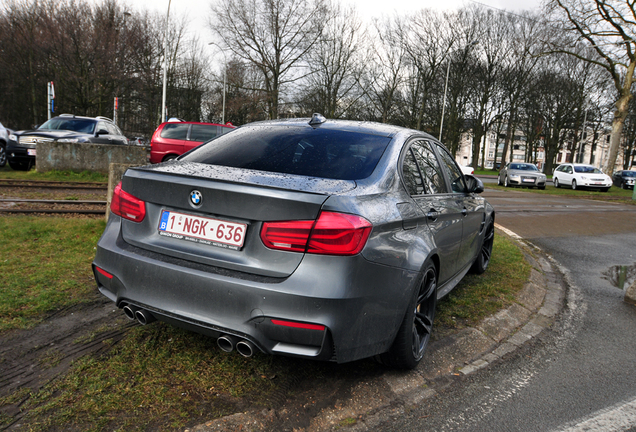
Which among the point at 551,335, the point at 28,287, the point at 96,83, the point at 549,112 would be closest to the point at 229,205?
the point at 28,287

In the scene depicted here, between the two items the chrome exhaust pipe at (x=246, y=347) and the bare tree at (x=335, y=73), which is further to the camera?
the bare tree at (x=335, y=73)

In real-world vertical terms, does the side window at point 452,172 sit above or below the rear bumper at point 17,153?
above

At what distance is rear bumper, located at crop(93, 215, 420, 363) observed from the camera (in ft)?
7.44

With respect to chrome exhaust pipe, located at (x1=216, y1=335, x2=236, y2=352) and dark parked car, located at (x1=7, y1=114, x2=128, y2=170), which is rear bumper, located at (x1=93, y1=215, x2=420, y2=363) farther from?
dark parked car, located at (x1=7, y1=114, x2=128, y2=170)

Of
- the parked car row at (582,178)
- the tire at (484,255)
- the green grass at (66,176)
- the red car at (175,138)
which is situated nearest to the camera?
the tire at (484,255)

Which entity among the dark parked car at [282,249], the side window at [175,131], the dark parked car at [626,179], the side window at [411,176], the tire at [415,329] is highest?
the side window at [175,131]

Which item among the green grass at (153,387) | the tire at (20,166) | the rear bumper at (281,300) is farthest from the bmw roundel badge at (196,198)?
the tire at (20,166)

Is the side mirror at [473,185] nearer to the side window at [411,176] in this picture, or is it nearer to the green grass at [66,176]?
the side window at [411,176]

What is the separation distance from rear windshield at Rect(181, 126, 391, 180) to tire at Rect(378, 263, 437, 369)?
80 cm

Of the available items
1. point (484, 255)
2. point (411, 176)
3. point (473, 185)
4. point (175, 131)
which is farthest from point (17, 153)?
point (411, 176)

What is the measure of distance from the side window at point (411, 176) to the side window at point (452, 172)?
0.83m

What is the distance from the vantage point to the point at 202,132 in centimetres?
1555

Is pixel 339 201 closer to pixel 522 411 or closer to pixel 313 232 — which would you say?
pixel 313 232

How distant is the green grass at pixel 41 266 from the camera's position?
3588mm
